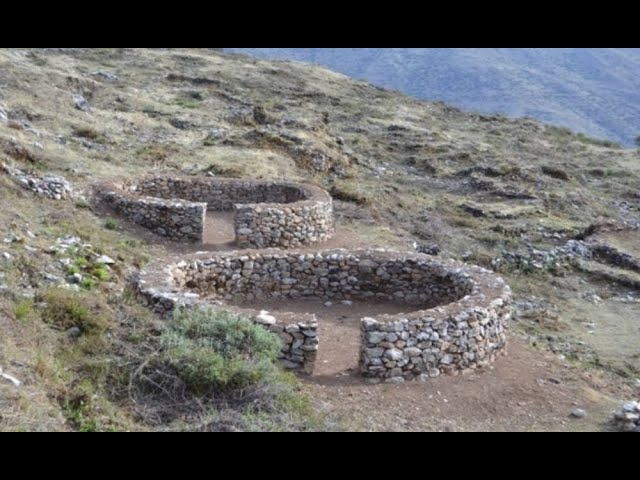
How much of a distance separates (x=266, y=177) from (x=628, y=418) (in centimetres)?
1664

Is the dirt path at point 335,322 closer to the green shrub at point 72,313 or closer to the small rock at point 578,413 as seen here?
the green shrub at point 72,313

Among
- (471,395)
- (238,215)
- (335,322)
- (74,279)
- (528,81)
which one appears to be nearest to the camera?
(471,395)

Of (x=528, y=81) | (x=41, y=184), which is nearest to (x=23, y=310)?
(x=41, y=184)

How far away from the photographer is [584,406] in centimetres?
937

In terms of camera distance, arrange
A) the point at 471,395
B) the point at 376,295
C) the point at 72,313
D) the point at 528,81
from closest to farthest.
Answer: the point at 72,313
the point at 471,395
the point at 376,295
the point at 528,81

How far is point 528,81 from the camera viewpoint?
83.2 metres

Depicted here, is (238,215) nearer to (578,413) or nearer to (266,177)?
(266,177)

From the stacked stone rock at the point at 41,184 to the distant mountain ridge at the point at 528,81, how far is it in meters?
52.3

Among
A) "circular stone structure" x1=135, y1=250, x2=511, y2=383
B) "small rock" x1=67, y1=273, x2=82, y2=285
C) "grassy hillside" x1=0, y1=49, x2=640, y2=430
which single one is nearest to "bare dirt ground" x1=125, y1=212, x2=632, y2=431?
"grassy hillside" x1=0, y1=49, x2=640, y2=430

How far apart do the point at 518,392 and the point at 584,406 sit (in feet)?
2.77

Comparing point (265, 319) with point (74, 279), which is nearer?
point (265, 319)

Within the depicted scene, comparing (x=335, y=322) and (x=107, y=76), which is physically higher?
(x=107, y=76)

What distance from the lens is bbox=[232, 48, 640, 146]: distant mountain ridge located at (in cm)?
7188

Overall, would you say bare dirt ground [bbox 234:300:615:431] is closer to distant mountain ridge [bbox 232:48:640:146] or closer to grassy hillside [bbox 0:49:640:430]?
grassy hillside [bbox 0:49:640:430]
